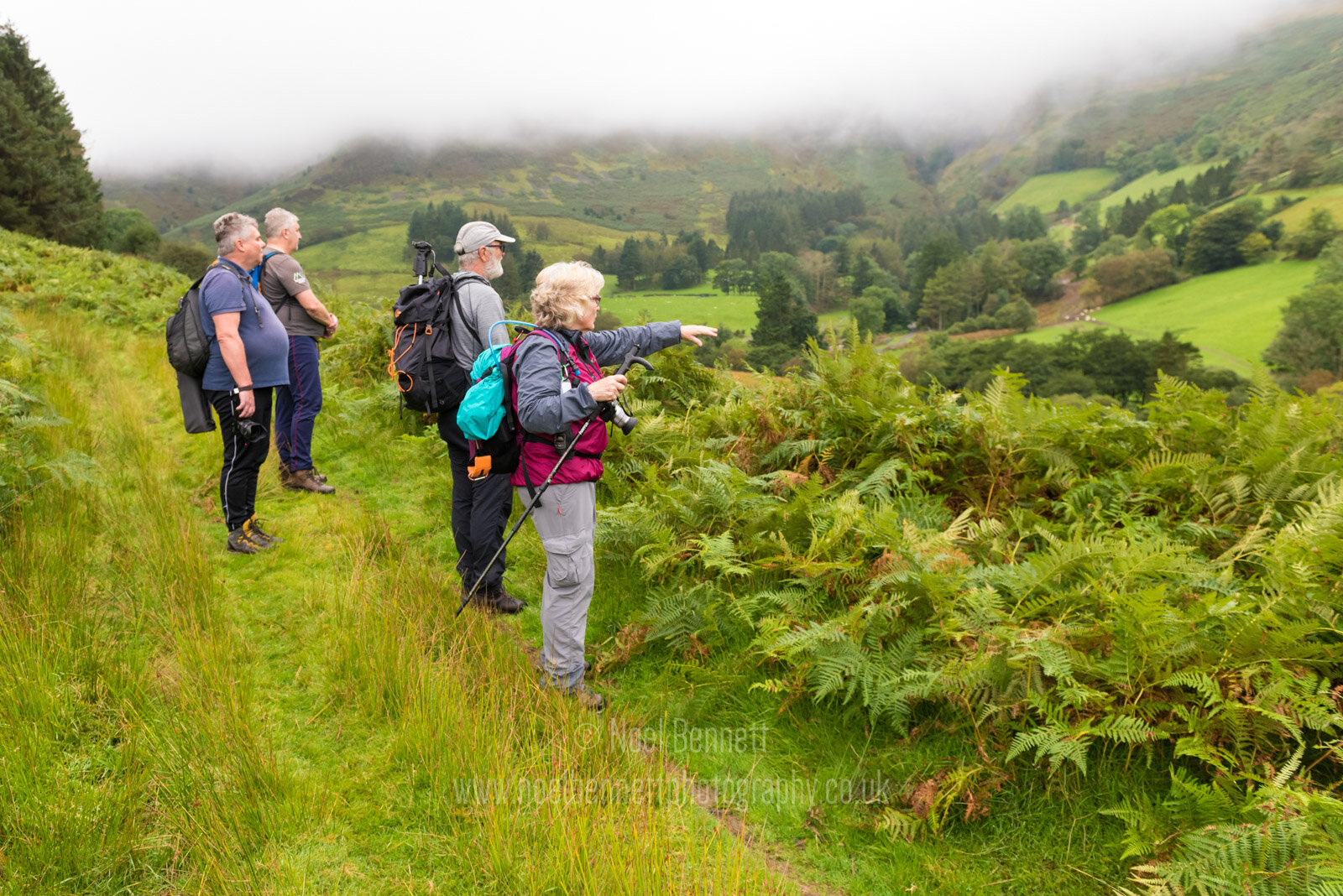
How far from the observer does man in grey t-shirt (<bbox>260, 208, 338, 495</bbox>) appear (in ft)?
21.0

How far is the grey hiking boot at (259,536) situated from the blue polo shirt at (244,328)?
1155mm

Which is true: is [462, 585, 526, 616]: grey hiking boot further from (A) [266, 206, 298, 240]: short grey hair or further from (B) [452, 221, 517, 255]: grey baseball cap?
(A) [266, 206, 298, 240]: short grey hair

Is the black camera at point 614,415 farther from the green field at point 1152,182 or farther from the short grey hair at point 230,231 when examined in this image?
the green field at point 1152,182


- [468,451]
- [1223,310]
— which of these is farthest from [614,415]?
[1223,310]

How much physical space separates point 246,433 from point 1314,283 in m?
101

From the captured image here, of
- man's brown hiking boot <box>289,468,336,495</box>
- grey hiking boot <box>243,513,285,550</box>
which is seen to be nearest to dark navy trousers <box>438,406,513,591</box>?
grey hiking boot <box>243,513,285,550</box>

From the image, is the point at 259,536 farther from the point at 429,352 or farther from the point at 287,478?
the point at 429,352

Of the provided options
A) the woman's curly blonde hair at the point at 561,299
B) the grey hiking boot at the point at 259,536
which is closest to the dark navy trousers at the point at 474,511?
the woman's curly blonde hair at the point at 561,299

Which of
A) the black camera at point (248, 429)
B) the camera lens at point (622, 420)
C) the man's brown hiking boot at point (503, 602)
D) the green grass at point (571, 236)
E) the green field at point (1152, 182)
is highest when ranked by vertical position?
the green field at point (1152, 182)

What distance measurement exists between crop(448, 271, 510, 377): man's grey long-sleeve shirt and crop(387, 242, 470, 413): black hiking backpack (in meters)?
0.04

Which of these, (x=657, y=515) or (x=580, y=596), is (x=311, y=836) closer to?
(x=580, y=596)

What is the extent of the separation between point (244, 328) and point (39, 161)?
4978cm

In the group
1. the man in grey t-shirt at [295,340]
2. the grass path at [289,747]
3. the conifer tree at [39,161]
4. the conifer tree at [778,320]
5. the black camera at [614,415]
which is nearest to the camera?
the grass path at [289,747]

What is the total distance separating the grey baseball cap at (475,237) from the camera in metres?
4.94
